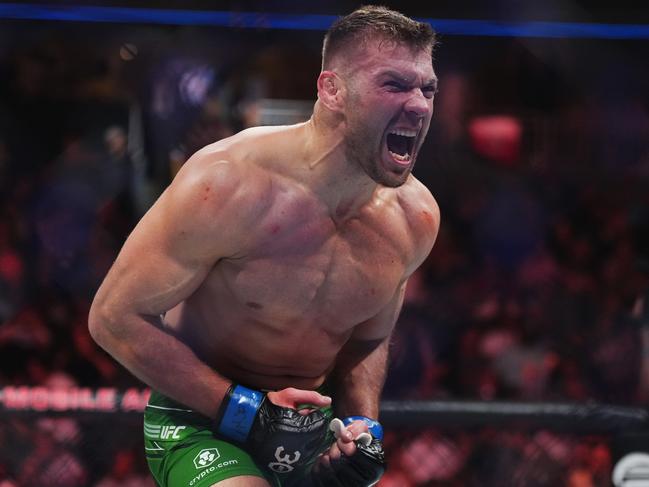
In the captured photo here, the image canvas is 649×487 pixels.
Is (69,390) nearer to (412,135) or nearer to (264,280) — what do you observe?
(264,280)

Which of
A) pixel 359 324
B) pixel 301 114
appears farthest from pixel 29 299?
pixel 359 324

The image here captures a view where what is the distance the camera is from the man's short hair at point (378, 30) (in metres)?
1.88

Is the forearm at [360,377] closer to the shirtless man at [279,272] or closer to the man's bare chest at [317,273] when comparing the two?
the shirtless man at [279,272]

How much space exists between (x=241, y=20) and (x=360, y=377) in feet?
6.17

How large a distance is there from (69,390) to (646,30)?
238 cm

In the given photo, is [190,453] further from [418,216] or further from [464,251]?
[464,251]

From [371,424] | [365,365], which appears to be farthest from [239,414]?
[365,365]

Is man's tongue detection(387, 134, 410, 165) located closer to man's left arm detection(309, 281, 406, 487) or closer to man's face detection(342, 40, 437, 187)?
man's face detection(342, 40, 437, 187)

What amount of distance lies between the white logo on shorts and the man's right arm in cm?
7

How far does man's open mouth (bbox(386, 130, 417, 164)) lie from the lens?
1.91 meters

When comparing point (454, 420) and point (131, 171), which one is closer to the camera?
point (454, 420)

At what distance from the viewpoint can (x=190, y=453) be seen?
1977 mm

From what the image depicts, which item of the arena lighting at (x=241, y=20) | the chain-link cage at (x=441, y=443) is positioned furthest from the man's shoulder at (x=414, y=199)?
the arena lighting at (x=241, y=20)

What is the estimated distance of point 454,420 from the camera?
3.19 meters
